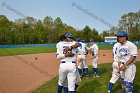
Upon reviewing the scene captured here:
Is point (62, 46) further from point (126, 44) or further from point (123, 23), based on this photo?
point (123, 23)

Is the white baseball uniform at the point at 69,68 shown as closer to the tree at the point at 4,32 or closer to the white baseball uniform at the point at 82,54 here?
the white baseball uniform at the point at 82,54

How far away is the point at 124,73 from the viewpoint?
24.2ft

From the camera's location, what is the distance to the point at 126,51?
728 cm

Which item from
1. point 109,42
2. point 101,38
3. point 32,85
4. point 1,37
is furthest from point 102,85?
point 101,38

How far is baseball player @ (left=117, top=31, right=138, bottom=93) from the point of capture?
7.08 metres

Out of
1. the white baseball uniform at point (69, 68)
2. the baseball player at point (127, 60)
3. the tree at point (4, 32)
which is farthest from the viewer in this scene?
the tree at point (4, 32)

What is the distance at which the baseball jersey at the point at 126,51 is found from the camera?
7129 millimetres

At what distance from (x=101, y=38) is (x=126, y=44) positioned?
87.2 metres

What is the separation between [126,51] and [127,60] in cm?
27

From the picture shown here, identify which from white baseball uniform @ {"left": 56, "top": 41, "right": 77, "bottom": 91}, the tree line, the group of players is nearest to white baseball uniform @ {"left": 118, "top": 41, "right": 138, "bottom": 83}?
the group of players

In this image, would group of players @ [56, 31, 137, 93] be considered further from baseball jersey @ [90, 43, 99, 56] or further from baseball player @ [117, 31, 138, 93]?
baseball jersey @ [90, 43, 99, 56]

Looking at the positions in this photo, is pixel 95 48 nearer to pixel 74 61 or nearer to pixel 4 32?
pixel 74 61

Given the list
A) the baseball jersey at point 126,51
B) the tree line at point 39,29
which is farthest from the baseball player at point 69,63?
the tree line at point 39,29

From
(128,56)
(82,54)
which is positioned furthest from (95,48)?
(128,56)
